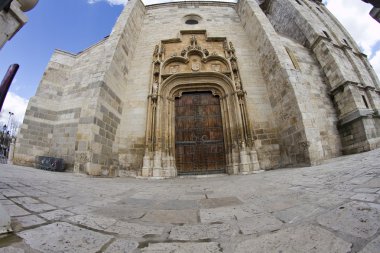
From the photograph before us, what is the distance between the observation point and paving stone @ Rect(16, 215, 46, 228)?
1.12m

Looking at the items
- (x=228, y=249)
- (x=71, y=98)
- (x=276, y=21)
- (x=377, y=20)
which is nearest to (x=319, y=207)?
(x=228, y=249)

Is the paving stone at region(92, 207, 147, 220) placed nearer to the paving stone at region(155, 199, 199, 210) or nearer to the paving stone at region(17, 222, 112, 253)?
the paving stone at region(155, 199, 199, 210)

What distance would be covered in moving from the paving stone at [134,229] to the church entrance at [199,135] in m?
4.82

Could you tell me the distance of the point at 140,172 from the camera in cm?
568

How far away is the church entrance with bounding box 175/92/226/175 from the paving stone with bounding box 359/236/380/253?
17.3 ft

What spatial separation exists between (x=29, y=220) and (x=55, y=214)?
198mm

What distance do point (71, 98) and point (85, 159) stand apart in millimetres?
4121

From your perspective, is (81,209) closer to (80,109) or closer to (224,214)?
(224,214)

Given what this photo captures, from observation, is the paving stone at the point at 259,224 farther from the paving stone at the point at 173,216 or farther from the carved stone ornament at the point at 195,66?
the carved stone ornament at the point at 195,66

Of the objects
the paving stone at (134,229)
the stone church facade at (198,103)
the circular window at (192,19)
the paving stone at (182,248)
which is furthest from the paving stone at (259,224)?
the circular window at (192,19)

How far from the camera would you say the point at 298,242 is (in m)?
0.93

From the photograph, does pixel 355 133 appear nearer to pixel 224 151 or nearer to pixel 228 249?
pixel 224 151

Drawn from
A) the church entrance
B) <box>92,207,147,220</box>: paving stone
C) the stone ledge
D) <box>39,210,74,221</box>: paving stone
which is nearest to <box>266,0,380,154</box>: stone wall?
the stone ledge

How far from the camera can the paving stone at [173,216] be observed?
1.38 m
